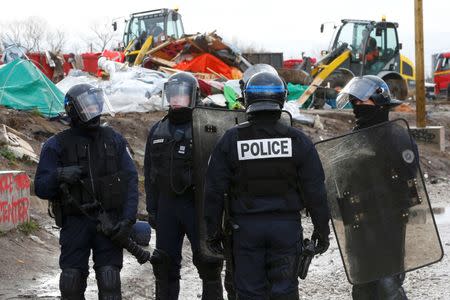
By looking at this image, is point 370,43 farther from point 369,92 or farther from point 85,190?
point 85,190

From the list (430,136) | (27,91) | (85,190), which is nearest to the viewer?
(85,190)

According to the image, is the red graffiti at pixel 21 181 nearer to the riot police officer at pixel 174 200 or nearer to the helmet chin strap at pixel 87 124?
the riot police officer at pixel 174 200

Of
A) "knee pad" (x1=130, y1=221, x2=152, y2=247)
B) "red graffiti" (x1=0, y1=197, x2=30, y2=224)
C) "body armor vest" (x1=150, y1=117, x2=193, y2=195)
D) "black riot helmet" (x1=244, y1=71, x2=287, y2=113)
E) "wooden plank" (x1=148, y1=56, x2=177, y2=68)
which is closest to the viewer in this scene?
"black riot helmet" (x1=244, y1=71, x2=287, y2=113)

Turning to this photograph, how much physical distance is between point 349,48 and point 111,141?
2127cm

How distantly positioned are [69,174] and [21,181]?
3701mm

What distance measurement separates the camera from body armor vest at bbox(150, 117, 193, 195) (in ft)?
21.3

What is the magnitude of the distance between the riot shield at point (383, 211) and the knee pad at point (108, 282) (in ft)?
5.01

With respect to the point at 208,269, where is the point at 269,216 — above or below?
above

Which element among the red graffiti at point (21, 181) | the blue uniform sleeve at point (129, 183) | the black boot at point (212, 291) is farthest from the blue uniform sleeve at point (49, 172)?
the red graffiti at point (21, 181)

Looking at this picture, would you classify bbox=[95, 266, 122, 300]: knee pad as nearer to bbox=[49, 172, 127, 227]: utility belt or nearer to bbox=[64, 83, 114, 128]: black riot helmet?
bbox=[49, 172, 127, 227]: utility belt

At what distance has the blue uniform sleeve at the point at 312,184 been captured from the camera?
5.30 m

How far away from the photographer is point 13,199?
9.07 meters

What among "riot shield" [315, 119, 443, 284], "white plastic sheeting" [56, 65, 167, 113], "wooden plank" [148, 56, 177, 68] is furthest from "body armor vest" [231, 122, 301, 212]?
"wooden plank" [148, 56, 177, 68]

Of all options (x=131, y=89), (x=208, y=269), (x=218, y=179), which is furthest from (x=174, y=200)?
(x=131, y=89)
